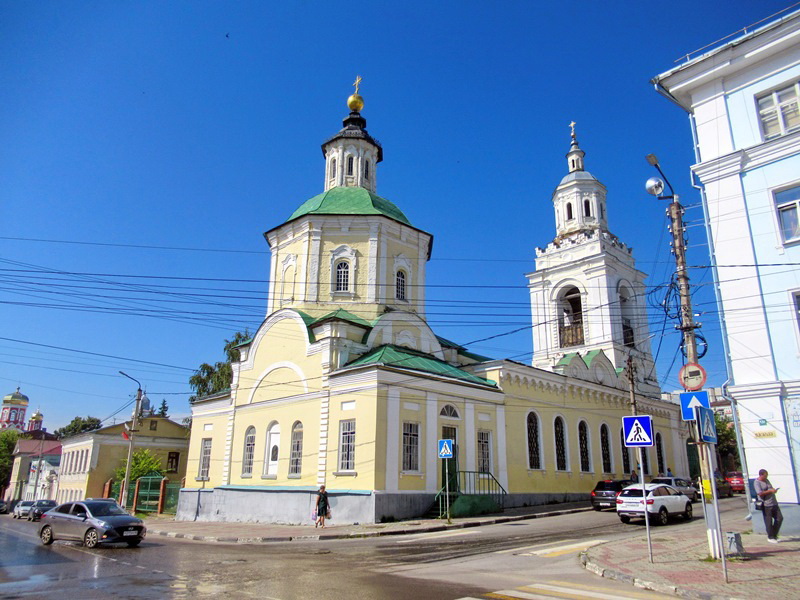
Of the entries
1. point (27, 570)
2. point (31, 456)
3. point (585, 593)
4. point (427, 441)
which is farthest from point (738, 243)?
point (31, 456)

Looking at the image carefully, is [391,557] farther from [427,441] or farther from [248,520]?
[248,520]

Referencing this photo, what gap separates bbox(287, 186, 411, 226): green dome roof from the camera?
29.0 meters

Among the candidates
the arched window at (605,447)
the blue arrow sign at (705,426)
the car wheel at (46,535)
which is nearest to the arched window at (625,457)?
the arched window at (605,447)

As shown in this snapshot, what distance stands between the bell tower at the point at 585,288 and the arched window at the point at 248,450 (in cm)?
1895

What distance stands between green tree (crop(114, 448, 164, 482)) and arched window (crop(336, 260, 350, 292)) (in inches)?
895

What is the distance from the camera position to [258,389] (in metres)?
27.2

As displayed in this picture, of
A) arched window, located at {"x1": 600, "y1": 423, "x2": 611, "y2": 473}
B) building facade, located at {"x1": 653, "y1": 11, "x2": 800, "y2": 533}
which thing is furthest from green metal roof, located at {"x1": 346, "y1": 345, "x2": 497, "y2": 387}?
building facade, located at {"x1": 653, "y1": 11, "x2": 800, "y2": 533}

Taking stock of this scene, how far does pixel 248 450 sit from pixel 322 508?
8.35 metres

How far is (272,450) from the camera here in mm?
25547

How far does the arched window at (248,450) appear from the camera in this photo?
26.6 m

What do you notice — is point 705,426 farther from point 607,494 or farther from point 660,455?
point 660,455

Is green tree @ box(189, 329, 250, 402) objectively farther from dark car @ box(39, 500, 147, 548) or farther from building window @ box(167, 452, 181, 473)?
dark car @ box(39, 500, 147, 548)

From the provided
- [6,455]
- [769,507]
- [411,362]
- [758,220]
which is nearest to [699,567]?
[769,507]

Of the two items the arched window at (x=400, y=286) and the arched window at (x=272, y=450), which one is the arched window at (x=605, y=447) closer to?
the arched window at (x=400, y=286)
